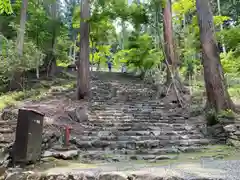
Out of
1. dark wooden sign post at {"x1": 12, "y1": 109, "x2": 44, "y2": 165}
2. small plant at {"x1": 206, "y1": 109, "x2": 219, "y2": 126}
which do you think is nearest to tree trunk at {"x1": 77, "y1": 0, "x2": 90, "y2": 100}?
small plant at {"x1": 206, "y1": 109, "x2": 219, "y2": 126}

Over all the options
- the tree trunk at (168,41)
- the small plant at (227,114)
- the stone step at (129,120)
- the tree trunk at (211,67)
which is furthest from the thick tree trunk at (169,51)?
the small plant at (227,114)

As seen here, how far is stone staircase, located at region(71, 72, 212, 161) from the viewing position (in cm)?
509

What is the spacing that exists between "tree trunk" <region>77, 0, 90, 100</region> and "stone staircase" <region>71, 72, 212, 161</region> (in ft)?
3.09

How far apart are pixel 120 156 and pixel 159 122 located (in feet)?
8.69

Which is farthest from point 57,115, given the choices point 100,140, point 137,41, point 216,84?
point 137,41

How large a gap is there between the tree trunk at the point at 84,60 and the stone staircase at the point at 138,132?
0.94 m

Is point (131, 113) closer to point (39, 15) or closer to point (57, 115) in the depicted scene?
point (57, 115)

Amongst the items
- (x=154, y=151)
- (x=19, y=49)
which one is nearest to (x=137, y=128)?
(x=154, y=151)

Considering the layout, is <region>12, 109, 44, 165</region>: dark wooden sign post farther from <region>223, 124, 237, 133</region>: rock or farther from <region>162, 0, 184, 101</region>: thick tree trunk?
<region>162, 0, 184, 101</region>: thick tree trunk

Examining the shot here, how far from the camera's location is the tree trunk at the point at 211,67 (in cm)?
644

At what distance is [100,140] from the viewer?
18.2 ft

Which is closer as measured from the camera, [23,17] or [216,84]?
[216,84]

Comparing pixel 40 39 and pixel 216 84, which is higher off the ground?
pixel 40 39

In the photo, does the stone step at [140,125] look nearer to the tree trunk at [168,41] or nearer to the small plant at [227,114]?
the small plant at [227,114]
